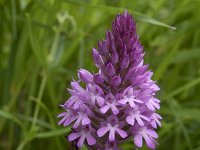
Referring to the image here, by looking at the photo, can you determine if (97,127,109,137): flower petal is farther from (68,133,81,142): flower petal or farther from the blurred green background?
the blurred green background

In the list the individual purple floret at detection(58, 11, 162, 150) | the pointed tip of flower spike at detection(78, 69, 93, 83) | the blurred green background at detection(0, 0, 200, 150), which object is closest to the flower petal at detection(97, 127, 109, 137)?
the individual purple floret at detection(58, 11, 162, 150)

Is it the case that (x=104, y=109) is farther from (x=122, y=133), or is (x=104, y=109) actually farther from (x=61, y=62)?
(x=61, y=62)

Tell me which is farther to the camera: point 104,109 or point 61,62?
point 61,62

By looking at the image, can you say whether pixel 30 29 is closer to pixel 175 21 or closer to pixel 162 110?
pixel 162 110

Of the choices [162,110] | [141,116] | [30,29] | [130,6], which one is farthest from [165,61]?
[141,116]

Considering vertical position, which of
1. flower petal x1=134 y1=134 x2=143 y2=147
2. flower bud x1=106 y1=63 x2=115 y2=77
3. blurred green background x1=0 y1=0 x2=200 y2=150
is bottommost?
flower petal x1=134 y1=134 x2=143 y2=147

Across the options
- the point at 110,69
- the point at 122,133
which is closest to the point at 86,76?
the point at 110,69
